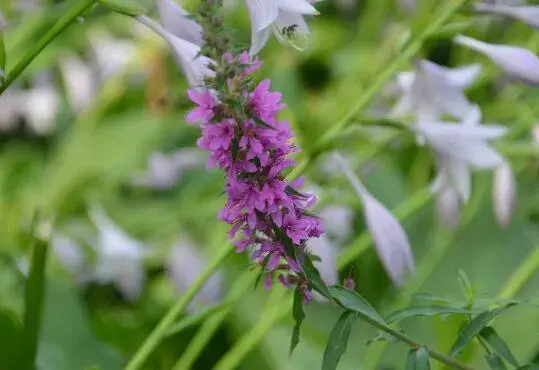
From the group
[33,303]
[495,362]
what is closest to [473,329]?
[495,362]

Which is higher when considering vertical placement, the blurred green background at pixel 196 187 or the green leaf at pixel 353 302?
the green leaf at pixel 353 302

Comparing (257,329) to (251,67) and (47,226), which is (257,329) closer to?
(47,226)

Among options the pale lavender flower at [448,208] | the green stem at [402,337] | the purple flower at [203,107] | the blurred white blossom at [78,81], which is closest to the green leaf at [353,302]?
the green stem at [402,337]

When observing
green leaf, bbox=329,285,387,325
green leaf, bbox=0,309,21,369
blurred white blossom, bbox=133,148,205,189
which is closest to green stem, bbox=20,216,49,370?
green leaf, bbox=0,309,21,369

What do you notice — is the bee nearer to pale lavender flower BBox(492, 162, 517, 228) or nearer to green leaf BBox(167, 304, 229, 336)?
green leaf BBox(167, 304, 229, 336)

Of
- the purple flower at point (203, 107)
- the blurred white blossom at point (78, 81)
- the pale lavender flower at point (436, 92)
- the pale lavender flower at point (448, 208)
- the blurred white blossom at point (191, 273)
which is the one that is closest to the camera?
the purple flower at point (203, 107)

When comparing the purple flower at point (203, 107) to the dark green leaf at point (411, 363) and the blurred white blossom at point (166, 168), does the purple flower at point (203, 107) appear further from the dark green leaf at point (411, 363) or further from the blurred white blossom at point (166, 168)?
the blurred white blossom at point (166, 168)
